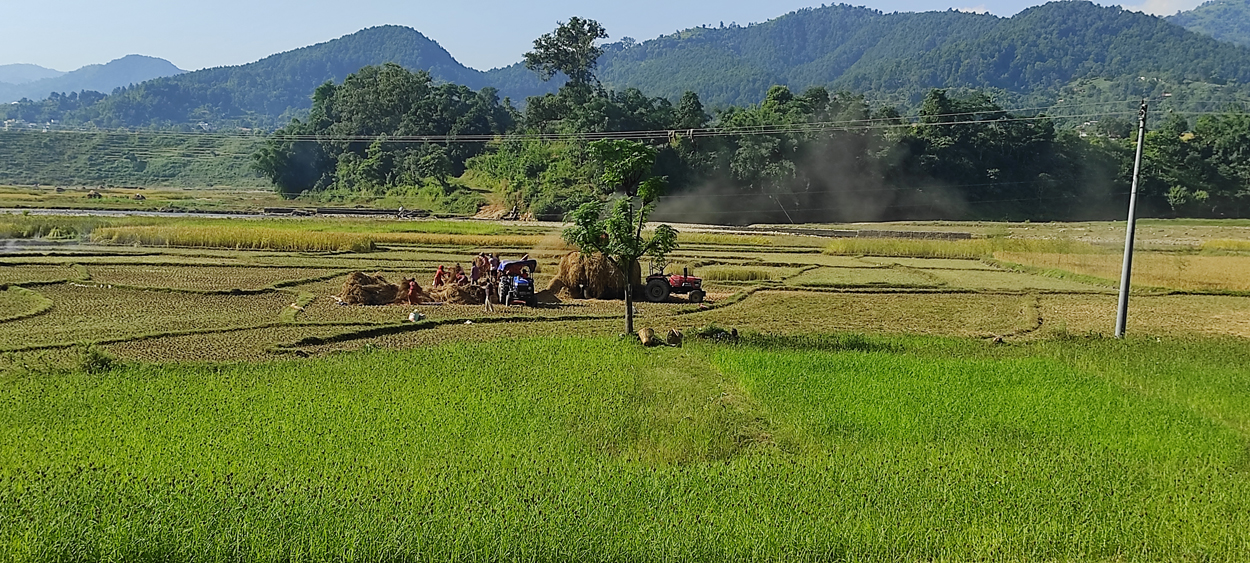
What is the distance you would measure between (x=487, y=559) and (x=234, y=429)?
4.79 metres

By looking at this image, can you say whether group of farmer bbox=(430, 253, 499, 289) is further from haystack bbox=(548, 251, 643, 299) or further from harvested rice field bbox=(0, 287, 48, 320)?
harvested rice field bbox=(0, 287, 48, 320)

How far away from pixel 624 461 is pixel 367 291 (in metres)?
14.7

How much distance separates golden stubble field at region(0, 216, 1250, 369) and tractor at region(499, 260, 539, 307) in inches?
20.1

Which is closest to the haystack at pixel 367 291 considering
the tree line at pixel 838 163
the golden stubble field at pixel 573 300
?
the golden stubble field at pixel 573 300

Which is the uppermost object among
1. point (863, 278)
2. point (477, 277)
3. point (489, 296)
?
point (477, 277)

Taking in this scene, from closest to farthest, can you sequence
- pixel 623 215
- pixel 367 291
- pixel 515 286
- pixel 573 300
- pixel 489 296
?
pixel 623 215 < pixel 489 296 < pixel 367 291 < pixel 515 286 < pixel 573 300

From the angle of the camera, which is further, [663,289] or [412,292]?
[663,289]

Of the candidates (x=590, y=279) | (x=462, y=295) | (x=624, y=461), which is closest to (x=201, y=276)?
(x=462, y=295)

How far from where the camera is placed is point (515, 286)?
23.5 metres

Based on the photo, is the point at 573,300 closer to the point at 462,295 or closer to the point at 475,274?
the point at 475,274

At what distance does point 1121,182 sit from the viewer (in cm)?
7262

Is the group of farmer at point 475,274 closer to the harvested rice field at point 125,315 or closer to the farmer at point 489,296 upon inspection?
the farmer at point 489,296

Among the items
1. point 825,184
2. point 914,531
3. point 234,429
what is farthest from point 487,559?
point 825,184

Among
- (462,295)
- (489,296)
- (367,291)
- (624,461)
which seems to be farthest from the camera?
(462,295)
